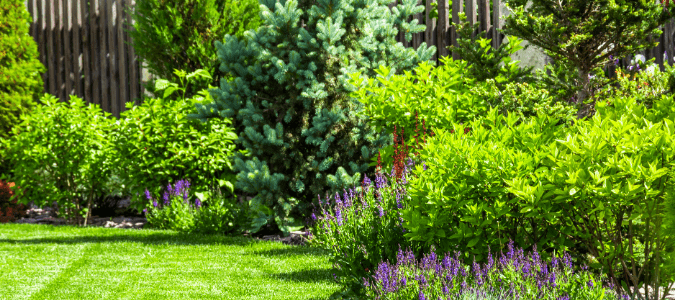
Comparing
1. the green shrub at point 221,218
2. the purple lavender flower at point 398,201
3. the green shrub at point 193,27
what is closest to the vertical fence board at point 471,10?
the green shrub at point 193,27

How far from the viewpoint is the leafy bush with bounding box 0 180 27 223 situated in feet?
27.3

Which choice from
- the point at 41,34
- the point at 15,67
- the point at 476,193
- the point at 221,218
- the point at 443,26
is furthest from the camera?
the point at 41,34

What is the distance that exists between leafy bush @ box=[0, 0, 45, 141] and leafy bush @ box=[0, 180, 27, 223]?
0.81 metres

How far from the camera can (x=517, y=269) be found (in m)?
3.31

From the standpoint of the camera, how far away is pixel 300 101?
260 inches

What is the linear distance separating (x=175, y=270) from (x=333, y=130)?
83.2 inches

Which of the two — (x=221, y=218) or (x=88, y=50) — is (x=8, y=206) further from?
(x=221, y=218)

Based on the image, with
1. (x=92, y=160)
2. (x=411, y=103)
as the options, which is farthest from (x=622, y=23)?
(x=92, y=160)

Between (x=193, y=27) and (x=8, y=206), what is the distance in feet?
11.6

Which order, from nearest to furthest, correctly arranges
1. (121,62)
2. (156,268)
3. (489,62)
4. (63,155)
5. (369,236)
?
(369,236)
(156,268)
(489,62)
(63,155)
(121,62)

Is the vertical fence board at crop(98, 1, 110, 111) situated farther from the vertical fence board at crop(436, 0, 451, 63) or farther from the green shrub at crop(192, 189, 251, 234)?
the vertical fence board at crop(436, 0, 451, 63)

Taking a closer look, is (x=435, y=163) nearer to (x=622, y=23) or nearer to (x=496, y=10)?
(x=622, y=23)

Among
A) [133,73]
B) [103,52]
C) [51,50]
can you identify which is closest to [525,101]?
[133,73]

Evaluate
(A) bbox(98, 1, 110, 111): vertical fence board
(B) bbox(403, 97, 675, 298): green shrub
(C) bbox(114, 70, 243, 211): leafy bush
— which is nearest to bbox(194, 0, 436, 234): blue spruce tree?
(C) bbox(114, 70, 243, 211): leafy bush
